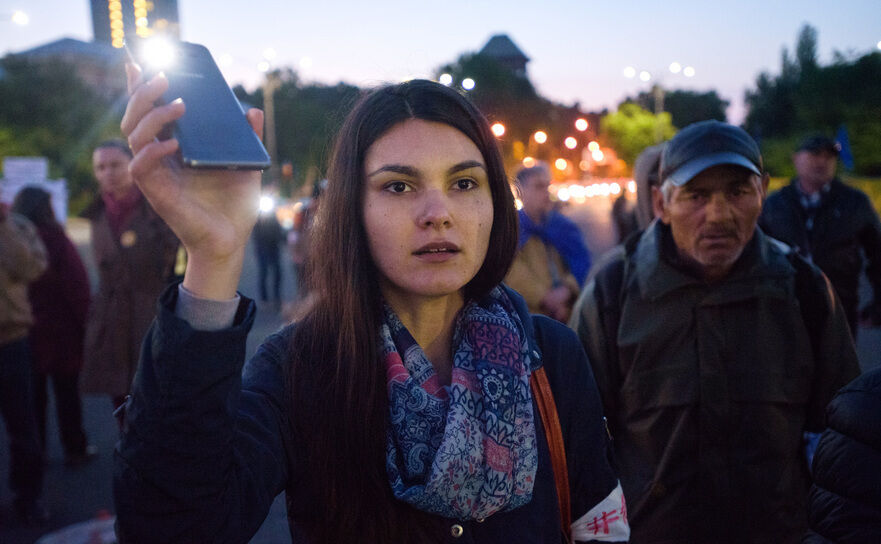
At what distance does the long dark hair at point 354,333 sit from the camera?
1508 millimetres

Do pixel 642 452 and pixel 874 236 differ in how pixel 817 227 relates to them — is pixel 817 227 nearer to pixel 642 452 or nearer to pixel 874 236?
pixel 874 236

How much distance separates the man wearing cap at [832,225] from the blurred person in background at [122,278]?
4448mm

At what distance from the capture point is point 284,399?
1521 millimetres

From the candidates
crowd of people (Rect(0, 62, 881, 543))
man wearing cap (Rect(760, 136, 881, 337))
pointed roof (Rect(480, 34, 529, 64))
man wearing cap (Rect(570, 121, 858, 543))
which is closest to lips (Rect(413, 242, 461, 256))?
crowd of people (Rect(0, 62, 881, 543))

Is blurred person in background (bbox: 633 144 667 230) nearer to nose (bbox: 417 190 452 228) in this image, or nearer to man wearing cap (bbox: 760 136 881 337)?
man wearing cap (bbox: 760 136 881 337)

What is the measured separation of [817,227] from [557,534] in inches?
179

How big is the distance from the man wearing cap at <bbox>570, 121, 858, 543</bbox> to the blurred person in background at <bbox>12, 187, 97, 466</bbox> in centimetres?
458

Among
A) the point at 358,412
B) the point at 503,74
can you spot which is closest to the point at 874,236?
the point at 358,412

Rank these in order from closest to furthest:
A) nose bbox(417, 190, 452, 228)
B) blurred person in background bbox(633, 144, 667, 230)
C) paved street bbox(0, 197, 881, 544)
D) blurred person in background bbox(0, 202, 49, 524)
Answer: nose bbox(417, 190, 452, 228)
blurred person in background bbox(633, 144, 667, 230)
paved street bbox(0, 197, 881, 544)
blurred person in background bbox(0, 202, 49, 524)

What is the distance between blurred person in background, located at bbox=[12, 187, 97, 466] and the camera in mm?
Answer: 5434

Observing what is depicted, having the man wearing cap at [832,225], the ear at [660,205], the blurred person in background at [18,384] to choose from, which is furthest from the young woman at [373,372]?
the man wearing cap at [832,225]

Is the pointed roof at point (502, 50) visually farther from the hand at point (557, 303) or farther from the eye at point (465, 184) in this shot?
the eye at point (465, 184)

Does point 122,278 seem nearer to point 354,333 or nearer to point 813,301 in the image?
point 354,333

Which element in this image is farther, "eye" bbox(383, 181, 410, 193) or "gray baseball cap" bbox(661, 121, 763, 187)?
"gray baseball cap" bbox(661, 121, 763, 187)
